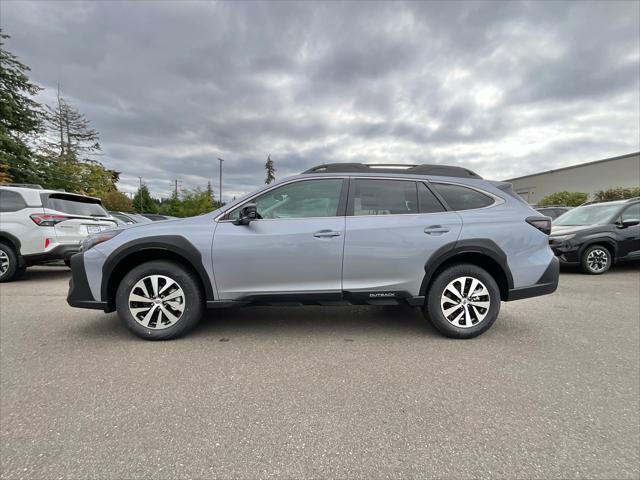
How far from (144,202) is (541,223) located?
67656mm

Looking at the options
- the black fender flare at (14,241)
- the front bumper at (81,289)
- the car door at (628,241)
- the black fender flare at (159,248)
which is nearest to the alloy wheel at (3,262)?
the black fender flare at (14,241)

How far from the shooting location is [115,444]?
1.73m

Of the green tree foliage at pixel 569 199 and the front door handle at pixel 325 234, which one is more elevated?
the green tree foliage at pixel 569 199

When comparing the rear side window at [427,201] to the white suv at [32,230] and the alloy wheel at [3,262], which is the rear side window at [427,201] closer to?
the white suv at [32,230]

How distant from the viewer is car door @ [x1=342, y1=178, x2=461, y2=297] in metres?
3.04

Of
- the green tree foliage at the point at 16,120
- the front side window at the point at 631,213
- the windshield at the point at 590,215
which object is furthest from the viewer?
the green tree foliage at the point at 16,120

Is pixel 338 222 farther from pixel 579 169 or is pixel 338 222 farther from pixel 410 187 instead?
pixel 579 169

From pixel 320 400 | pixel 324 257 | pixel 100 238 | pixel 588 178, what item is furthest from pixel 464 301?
pixel 588 178

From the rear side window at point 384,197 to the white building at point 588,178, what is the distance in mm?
27534

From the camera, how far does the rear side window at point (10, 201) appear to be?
18.9 ft

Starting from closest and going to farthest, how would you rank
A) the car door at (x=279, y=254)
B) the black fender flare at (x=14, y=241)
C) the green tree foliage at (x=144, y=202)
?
the car door at (x=279, y=254) → the black fender flare at (x=14, y=241) → the green tree foliage at (x=144, y=202)

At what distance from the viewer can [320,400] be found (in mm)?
2131

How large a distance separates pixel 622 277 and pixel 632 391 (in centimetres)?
557

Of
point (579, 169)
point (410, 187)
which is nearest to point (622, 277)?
point (410, 187)
